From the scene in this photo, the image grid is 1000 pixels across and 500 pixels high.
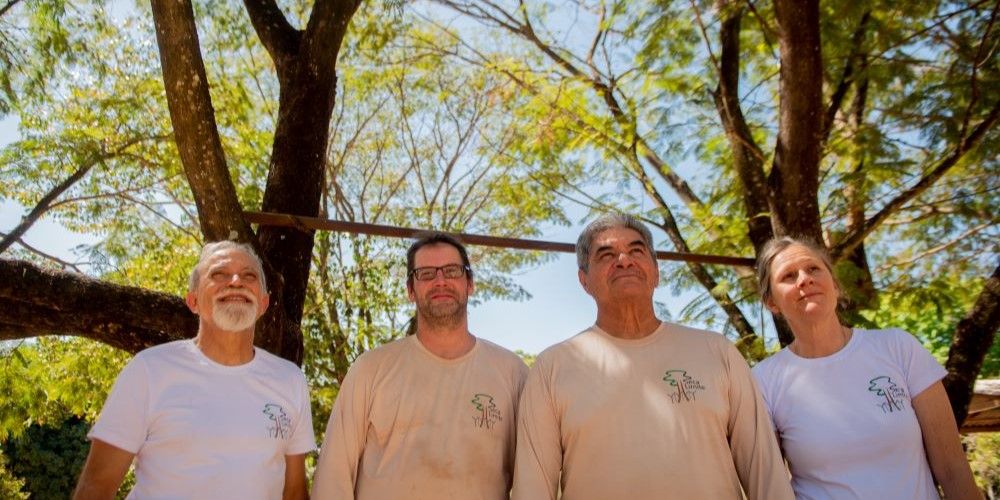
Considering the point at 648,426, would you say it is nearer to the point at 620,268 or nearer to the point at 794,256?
the point at 620,268

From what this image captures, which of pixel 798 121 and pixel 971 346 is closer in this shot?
pixel 798 121

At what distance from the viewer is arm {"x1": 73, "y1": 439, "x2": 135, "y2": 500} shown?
2.36m

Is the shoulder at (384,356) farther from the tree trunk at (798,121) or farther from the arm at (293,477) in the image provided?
the tree trunk at (798,121)

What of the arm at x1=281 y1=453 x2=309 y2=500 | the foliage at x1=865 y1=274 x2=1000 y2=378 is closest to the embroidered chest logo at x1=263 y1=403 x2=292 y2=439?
the arm at x1=281 y1=453 x2=309 y2=500

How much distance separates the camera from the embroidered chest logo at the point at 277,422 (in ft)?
8.39

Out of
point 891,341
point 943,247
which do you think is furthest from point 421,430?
point 943,247

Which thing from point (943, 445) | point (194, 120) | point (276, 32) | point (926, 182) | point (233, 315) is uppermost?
point (276, 32)

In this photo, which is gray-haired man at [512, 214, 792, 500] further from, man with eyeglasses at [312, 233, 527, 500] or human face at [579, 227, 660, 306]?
man with eyeglasses at [312, 233, 527, 500]

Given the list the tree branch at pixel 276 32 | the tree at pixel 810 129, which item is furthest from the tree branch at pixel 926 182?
the tree branch at pixel 276 32

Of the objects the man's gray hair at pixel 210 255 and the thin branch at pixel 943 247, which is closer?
the man's gray hair at pixel 210 255

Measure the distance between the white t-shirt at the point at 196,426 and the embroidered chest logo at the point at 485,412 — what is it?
63 cm

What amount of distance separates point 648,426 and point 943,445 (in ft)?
3.21

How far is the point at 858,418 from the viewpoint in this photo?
2.54 metres

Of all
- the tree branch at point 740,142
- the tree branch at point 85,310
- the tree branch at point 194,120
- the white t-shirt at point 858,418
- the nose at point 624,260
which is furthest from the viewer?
the tree branch at point 740,142
